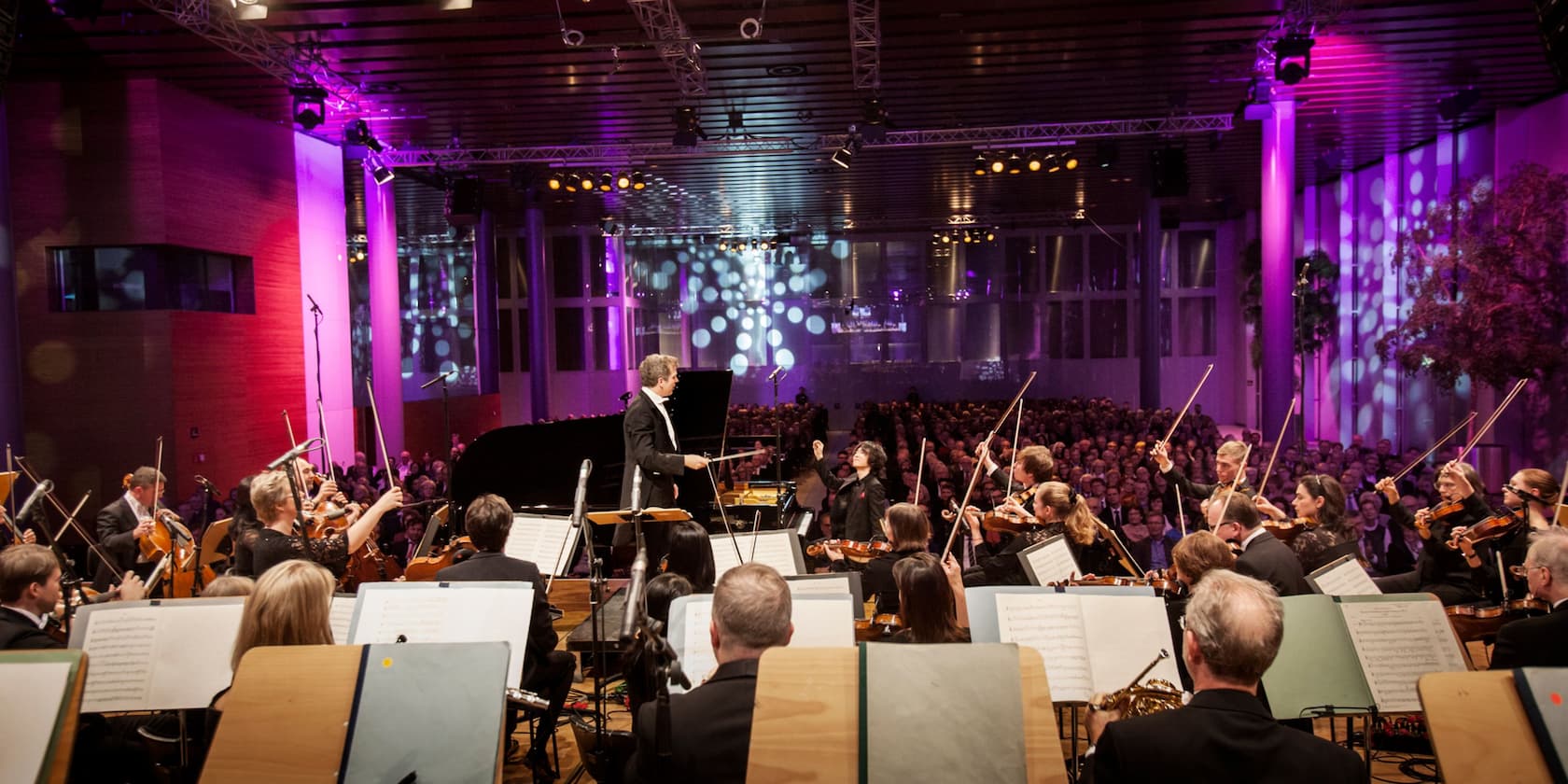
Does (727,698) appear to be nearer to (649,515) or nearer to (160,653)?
(160,653)

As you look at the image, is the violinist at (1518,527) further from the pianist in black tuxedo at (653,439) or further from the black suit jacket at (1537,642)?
the pianist in black tuxedo at (653,439)

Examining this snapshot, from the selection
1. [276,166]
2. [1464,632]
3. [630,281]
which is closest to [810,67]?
[276,166]

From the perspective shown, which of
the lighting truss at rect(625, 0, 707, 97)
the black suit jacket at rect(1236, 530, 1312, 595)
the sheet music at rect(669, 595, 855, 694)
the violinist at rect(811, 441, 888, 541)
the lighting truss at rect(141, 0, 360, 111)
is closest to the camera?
the sheet music at rect(669, 595, 855, 694)

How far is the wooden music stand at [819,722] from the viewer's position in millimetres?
2273

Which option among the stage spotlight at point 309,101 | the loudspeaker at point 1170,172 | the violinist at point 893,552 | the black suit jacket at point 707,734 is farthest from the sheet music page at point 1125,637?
the loudspeaker at point 1170,172

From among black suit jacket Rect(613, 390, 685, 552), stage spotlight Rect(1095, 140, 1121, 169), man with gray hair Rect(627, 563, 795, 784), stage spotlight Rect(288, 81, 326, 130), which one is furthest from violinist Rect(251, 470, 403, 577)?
stage spotlight Rect(1095, 140, 1121, 169)

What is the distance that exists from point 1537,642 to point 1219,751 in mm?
1875

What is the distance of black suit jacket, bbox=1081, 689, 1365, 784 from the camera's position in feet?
6.65

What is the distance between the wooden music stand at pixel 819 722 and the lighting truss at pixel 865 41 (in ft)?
19.2

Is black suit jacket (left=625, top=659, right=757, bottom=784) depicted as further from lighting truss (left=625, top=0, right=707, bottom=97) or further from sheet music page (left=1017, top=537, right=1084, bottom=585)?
lighting truss (left=625, top=0, right=707, bottom=97)

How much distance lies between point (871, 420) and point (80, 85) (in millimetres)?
10616

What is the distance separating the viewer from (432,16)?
7.68 meters

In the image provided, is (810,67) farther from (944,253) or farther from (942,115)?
(944,253)

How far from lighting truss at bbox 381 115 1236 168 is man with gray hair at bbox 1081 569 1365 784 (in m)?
9.64
